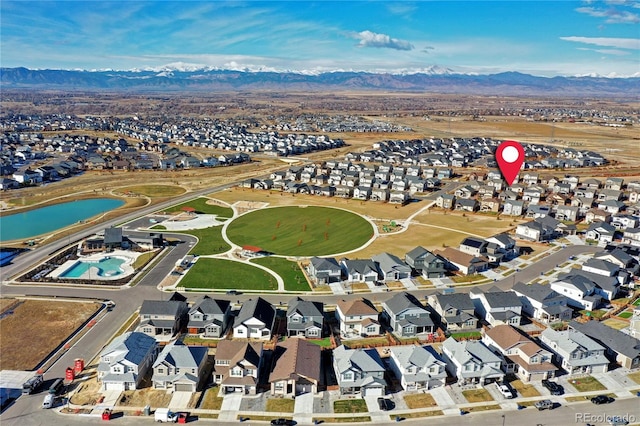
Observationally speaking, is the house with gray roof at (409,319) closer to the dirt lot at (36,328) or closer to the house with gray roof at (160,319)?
the house with gray roof at (160,319)

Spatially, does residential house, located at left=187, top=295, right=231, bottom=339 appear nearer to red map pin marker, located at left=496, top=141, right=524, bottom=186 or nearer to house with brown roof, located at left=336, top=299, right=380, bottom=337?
house with brown roof, located at left=336, top=299, right=380, bottom=337

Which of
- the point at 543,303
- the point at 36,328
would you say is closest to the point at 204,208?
the point at 36,328

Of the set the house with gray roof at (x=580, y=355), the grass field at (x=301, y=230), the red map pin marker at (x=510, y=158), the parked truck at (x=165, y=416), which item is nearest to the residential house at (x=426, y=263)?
the grass field at (x=301, y=230)

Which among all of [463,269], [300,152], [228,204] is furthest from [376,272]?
[300,152]

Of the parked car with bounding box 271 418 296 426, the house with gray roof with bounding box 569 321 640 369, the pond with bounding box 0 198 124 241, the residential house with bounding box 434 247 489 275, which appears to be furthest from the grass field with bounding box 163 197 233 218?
the house with gray roof with bounding box 569 321 640 369

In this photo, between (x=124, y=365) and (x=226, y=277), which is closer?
(x=124, y=365)

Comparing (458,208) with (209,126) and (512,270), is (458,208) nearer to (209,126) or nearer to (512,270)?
(512,270)

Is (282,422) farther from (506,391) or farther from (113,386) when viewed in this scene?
(506,391)
